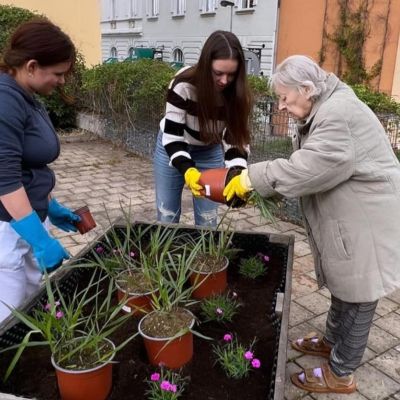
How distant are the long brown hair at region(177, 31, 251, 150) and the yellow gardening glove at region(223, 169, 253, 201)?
54 centimetres

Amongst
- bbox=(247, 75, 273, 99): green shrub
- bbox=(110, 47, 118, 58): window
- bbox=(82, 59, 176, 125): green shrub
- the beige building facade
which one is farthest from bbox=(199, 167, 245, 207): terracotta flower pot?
bbox=(110, 47, 118, 58): window

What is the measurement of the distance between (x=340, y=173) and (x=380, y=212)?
0.89 ft

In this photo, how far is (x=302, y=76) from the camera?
1.76 m

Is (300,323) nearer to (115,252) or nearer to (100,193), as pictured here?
(115,252)

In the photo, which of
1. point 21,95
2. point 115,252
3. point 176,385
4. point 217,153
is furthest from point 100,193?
point 176,385

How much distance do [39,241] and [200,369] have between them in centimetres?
77

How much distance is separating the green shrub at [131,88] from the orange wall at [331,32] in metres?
6.73

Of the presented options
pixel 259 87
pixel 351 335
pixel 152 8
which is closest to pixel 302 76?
pixel 351 335

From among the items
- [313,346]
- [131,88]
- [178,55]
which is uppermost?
[131,88]

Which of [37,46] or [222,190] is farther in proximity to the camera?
[222,190]

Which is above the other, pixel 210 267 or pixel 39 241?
pixel 39 241

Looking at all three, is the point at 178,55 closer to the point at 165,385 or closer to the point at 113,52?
the point at 113,52

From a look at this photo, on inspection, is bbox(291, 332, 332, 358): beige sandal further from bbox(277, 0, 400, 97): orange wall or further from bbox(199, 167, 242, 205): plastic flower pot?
Result: bbox(277, 0, 400, 97): orange wall

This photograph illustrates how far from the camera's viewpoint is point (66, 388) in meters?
1.44
